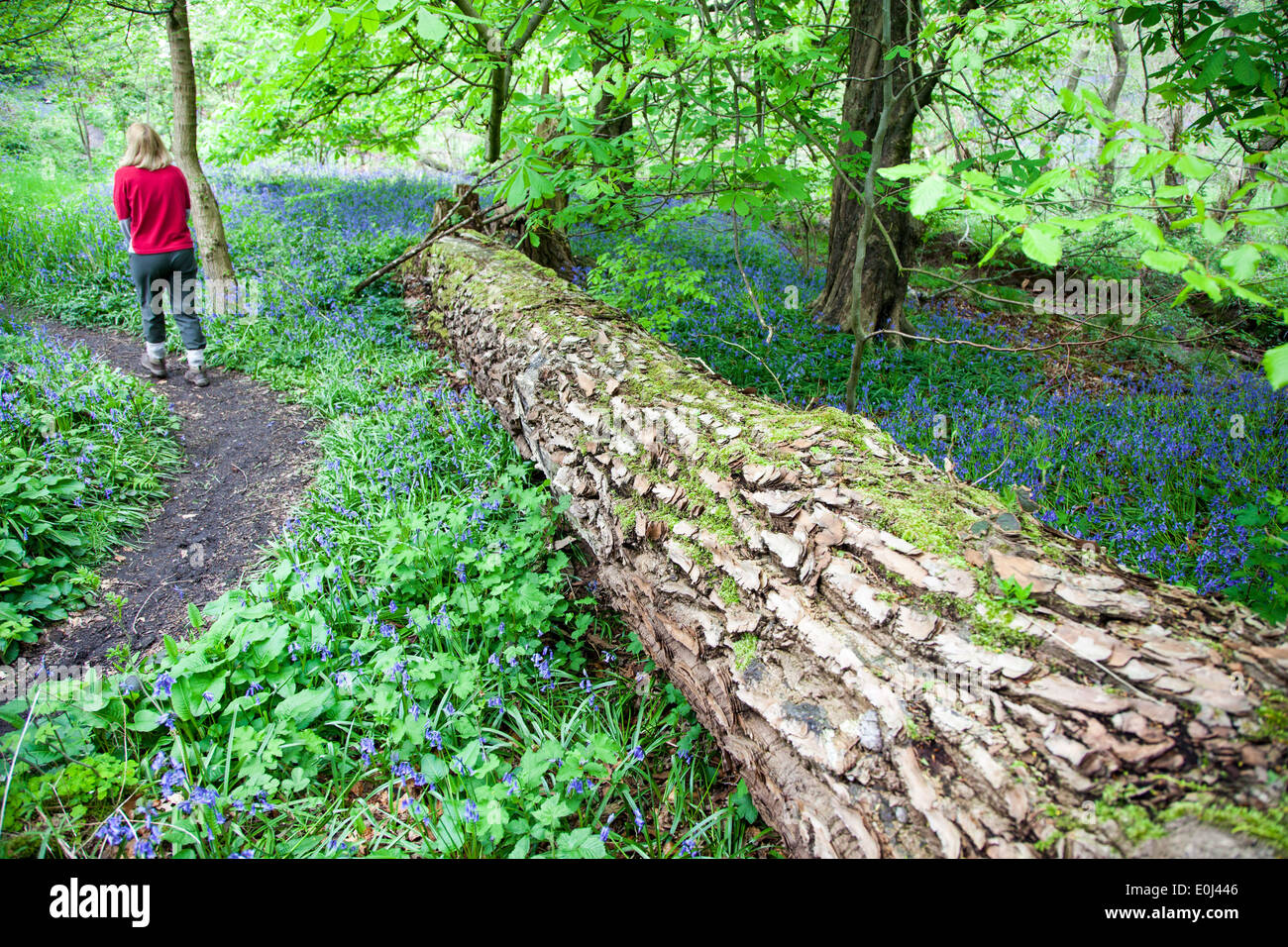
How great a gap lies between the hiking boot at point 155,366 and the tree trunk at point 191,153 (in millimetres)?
1475

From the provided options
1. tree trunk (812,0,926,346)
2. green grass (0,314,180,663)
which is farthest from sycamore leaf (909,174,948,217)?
tree trunk (812,0,926,346)

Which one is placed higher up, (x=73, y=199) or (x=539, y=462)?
(x=73, y=199)

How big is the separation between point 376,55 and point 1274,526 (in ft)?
27.0

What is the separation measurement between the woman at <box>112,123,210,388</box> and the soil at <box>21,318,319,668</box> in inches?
13.3

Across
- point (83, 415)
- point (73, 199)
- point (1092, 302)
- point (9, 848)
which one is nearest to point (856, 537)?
point (9, 848)

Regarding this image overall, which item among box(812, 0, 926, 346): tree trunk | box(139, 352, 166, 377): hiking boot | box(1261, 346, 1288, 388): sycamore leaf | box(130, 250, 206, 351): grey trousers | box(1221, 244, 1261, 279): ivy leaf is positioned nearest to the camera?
box(1261, 346, 1288, 388): sycamore leaf

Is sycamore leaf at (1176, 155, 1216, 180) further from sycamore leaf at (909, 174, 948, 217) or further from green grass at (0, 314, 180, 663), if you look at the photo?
green grass at (0, 314, 180, 663)

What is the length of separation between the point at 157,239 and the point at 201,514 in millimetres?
3113

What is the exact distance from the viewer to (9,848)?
186 centimetres

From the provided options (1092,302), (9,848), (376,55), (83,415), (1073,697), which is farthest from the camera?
(1092,302)

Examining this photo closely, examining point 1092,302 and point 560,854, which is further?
point 1092,302

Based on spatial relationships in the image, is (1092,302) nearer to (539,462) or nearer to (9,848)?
(539,462)

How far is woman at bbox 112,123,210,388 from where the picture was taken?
5.22 metres

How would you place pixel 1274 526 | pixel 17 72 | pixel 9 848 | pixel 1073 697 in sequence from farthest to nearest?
pixel 17 72 → pixel 1274 526 → pixel 9 848 → pixel 1073 697
